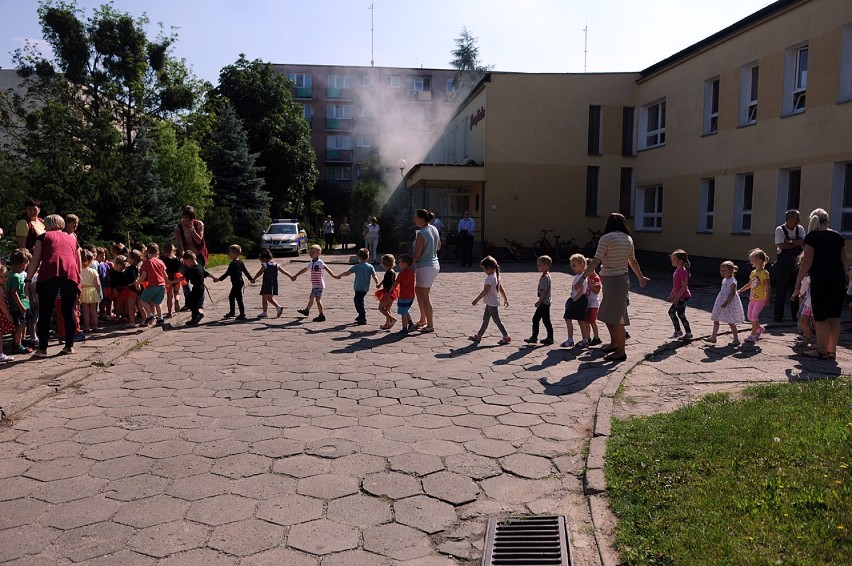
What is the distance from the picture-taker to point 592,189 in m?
27.8

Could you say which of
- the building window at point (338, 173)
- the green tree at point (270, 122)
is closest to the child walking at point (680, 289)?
the green tree at point (270, 122)

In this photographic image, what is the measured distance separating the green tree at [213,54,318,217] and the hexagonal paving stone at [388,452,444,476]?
39.6 m

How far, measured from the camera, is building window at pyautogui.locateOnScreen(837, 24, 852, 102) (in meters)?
15.7

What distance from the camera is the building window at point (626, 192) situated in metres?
27.7

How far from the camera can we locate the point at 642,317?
39.4 ft

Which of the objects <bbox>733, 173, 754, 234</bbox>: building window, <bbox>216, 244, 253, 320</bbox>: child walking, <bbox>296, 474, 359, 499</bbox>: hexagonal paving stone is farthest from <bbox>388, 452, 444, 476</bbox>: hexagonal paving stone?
<bbox>733, 173, 754, 234</bbox>: building window

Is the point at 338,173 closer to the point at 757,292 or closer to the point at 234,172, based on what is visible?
the point at 234,172

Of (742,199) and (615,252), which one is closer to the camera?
(615,252)

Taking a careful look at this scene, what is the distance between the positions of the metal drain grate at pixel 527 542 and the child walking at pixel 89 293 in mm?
8118

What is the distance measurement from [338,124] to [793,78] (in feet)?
185

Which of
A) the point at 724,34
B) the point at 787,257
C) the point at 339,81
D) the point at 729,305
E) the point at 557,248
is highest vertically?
the point at 339,81

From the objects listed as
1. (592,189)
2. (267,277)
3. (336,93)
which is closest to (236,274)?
(267,277)

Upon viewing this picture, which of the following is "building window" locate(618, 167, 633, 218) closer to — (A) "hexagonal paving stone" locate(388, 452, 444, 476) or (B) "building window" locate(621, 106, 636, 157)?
(B) "building window" locate(621, 106, 636, 157)

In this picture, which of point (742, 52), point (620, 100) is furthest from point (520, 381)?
point (620, 100)
